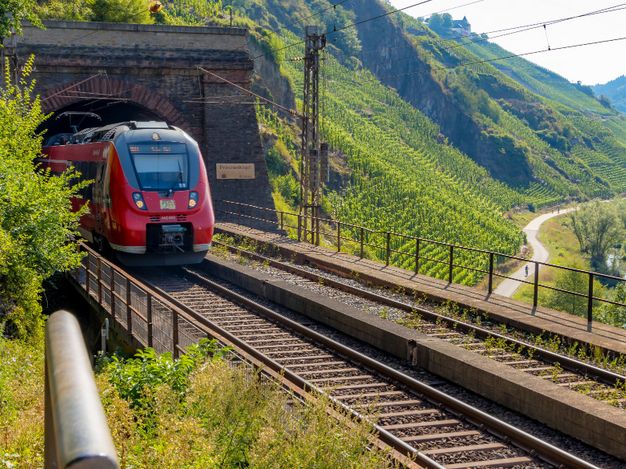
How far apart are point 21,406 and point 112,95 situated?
2408 centimetres

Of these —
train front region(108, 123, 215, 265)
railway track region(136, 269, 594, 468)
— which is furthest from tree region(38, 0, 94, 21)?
railway track region(136, 269, 594, 468)

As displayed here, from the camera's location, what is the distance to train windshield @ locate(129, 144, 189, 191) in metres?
18.5

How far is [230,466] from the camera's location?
6.41m

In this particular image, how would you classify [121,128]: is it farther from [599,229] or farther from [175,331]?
[599,229]

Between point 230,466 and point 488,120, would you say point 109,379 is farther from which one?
point 488,120

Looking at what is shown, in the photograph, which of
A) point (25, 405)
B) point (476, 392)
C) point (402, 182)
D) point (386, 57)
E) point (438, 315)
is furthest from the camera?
point (386, 57)

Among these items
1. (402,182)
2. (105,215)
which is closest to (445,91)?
(402,182)

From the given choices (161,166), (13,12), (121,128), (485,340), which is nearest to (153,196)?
(161,166)

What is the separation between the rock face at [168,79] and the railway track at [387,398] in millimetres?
16638

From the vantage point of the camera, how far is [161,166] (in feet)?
61.4

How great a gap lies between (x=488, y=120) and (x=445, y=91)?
1254 centimetres

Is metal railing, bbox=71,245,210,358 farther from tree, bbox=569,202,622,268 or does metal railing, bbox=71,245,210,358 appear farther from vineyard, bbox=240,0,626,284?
tree, bbox=569,202,622,268

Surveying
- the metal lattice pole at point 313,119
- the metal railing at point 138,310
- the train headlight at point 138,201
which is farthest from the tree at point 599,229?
the metal railing at point 138,310

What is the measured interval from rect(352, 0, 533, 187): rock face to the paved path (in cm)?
1747
